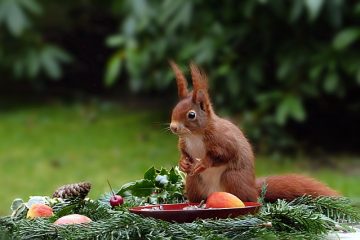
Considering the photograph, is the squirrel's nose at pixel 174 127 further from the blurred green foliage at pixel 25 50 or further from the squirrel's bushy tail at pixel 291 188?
the blurred green foliage at pixel 25 50

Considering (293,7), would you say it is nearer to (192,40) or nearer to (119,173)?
(192,40)

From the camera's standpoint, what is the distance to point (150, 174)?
243 centimetres

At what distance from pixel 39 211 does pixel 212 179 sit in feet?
1.42

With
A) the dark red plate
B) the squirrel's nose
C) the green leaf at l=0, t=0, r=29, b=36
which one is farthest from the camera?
the green leaf at l=0, t=0, r=29, b=36

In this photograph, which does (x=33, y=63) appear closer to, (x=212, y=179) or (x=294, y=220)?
(x=212, y=179)

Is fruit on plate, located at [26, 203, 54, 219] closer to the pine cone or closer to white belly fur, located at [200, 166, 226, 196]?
the pine cone

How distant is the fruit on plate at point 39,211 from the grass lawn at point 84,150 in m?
3.00

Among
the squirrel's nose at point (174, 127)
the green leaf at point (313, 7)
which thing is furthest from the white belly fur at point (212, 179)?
the green leaf at point (313, 7)

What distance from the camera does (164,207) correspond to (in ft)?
7.08

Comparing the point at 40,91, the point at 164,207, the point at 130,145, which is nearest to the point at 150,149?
the point at 130,145

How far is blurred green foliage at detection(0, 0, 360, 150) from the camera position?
238 inches

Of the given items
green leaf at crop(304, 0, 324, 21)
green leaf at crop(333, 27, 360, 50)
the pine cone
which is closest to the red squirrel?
the pine cone

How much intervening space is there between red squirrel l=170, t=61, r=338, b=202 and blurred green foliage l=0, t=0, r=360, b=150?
12.0 feet

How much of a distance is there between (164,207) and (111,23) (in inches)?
264
